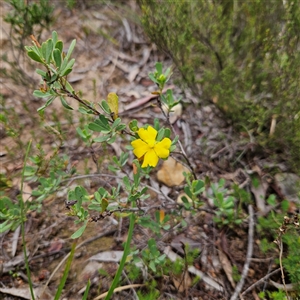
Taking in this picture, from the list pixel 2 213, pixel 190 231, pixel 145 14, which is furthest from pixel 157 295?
pixel 145 14

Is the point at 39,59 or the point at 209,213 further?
the point at 209,213

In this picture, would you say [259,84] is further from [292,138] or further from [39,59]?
[39,59]

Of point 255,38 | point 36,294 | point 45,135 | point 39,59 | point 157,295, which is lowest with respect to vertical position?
point 36,294

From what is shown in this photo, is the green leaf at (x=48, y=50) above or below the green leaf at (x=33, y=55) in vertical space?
above

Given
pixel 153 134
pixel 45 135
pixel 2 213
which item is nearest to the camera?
pixel 153 134

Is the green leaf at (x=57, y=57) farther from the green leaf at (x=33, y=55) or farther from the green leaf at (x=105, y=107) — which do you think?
the green leaf at (x=105, y=107)

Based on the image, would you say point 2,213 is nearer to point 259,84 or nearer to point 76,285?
point 76,285

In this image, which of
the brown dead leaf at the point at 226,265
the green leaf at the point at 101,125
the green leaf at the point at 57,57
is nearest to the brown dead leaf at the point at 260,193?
the brown dead leaf at the point at 226,265

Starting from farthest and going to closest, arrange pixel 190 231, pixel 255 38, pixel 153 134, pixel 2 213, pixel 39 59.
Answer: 1. pixel 255 38
2. pixel 190 231
3. pixel 2 213
4. pixel 153 134
5. pixel 39 59

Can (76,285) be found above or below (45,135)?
below
